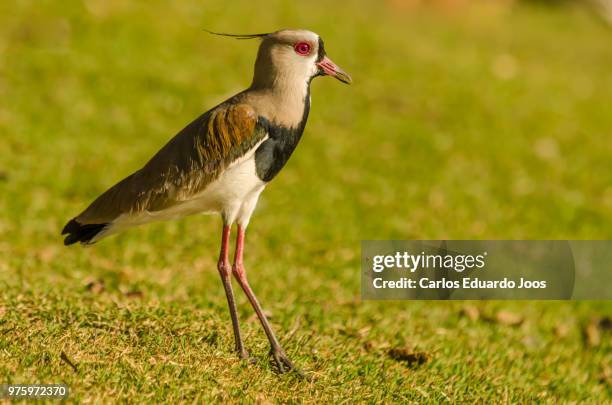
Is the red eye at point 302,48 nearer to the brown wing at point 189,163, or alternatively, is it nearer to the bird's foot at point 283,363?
the brown wing at point 189,163

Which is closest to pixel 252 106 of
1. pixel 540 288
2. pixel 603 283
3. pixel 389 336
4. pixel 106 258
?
pixel 389 336

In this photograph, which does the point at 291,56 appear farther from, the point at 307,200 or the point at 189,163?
the point at 307,200

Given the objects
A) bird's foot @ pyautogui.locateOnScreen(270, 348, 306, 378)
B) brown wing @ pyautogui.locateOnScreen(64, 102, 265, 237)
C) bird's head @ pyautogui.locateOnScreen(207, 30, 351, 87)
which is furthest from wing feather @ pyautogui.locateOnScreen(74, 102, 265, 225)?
bird's foot @ pyautogui.locateOnScreen(270, 348, 306, 378)

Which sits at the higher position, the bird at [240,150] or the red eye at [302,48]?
the red eye at [302,48]

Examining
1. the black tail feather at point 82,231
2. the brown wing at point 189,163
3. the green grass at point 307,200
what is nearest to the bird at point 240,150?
the brown wing at point 189,163

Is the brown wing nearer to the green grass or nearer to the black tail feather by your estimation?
the black tail feather

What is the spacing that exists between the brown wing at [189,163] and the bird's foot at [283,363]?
0.84m

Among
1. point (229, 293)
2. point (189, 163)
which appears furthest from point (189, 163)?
point (229, 293)

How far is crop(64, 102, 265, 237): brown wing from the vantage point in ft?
12.4

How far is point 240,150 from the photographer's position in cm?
379

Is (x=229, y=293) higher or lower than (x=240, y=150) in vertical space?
lower

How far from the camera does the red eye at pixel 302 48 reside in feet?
12.6

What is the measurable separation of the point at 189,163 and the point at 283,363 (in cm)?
102

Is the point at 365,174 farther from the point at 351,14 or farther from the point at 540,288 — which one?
the point at 351,14
